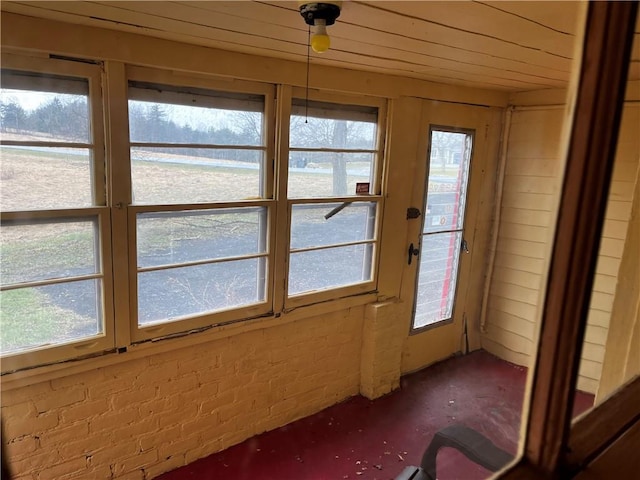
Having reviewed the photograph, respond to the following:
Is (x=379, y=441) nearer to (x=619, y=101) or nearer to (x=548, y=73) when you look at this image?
(x=548, y=73)

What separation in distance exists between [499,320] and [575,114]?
11.9ft

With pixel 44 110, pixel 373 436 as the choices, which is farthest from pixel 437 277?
pixel 44 110

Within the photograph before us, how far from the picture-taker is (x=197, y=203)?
7.42 feet

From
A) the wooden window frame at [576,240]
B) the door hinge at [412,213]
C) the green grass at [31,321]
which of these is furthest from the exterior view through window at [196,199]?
the wooden window frame at [576,240]

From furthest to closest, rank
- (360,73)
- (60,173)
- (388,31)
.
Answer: (360,73)
(60,173)
(388,31)

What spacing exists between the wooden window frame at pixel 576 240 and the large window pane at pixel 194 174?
1941 millimetres

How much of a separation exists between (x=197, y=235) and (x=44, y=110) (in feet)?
2.74

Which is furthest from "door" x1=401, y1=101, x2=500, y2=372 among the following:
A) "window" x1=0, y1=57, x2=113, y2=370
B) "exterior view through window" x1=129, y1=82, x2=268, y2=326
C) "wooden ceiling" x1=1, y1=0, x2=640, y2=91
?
"window" x1=0, y1=57, x2=113, y2=370

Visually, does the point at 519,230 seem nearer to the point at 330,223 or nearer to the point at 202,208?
the point at 330,223

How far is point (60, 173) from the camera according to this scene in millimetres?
1911

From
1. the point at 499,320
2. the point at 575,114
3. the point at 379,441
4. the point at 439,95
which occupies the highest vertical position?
the point at 439,95

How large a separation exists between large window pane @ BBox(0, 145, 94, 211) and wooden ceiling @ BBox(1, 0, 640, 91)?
507 mm

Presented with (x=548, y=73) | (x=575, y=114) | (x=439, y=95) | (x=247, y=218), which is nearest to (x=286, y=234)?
(x=247, y=218)

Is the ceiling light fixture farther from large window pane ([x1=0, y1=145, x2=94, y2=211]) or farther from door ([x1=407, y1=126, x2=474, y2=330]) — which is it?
door ([x1=407, y1=126, x2=474, y2=330])
